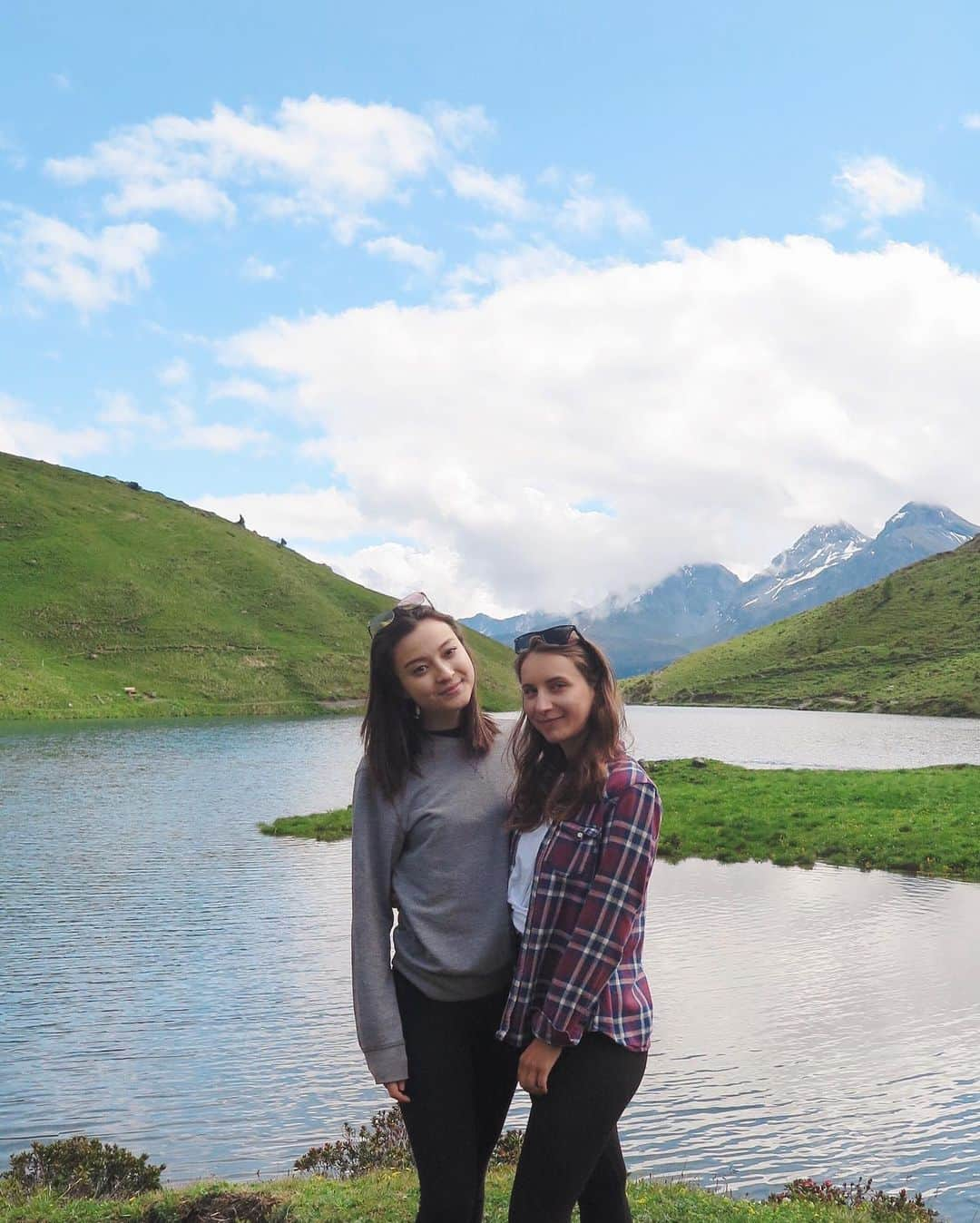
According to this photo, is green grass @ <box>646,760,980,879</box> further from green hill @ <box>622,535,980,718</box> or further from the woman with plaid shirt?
green hill @ <box>622,535,980,718</box>

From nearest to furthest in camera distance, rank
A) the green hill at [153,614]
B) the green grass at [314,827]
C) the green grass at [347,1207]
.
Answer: the green grass at [347,1207], the green grass at [314,827], the green hill at [153,614]

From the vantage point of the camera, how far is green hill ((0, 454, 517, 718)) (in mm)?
103438

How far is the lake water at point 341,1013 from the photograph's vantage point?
10188mm

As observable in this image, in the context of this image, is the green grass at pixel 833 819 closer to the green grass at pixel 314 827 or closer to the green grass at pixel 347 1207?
the green grass at pixel 314 827

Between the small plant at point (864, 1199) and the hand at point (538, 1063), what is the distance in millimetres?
4947

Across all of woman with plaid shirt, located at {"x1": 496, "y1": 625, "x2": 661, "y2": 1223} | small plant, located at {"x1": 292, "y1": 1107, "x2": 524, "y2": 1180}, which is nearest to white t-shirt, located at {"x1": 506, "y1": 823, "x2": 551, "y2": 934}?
woman with plaid shirt, located at {"x1": 496, "y1": 625, "x2": 661, "y2": 1223}

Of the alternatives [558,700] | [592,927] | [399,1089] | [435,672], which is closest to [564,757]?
[558,700]

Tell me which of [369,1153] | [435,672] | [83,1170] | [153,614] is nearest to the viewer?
[435,672]

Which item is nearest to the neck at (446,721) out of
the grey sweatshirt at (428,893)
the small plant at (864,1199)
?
the grey sweatshirt at (428,893)

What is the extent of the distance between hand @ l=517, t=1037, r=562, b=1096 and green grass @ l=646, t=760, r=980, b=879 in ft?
71.7

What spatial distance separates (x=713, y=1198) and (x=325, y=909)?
1392 centimetres

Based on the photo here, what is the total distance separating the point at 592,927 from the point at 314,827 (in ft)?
93.4

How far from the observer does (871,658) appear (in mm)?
157125

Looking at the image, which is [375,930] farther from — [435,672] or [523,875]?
[435,672]
